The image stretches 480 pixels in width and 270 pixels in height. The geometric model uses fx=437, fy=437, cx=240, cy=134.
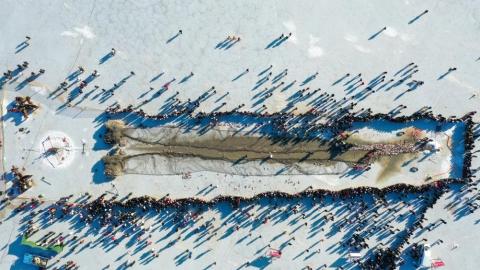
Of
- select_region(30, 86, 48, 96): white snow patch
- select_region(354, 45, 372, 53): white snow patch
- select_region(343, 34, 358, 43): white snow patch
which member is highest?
select_region(30, 86, 48, 96): white snow patch

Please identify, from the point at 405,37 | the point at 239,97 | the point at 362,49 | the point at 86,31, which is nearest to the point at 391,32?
the point at 405,37

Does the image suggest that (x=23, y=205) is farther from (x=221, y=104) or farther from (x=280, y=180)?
(x=280, y=180)

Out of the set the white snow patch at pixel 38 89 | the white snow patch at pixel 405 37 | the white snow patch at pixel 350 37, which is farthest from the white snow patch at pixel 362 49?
the white snow patch at pixel 38 89

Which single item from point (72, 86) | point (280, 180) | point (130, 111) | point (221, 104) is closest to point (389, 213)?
point (280, 180)

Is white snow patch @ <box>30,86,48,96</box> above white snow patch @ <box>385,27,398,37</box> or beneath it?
above

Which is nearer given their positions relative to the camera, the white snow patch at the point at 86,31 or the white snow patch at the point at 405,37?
the white snow patch at the point at 86,31

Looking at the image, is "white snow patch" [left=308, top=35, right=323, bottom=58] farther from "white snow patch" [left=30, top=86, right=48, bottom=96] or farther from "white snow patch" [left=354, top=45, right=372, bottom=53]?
"white snow patch" [left=30, top=86, right=48, bottom=96]

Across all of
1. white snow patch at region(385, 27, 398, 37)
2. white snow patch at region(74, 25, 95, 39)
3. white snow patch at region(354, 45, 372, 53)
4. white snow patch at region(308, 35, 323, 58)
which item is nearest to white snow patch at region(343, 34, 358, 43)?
white snow patch at region(354, 45, 372, 53)

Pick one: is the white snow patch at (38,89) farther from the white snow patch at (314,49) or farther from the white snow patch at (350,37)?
the white snow patch at (350,37)

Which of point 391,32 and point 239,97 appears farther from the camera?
point 391,32

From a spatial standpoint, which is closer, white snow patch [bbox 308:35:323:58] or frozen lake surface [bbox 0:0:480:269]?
frozen lake surface [bbox 0:0:480:269]

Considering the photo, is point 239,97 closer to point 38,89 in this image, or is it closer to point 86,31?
point 86,31

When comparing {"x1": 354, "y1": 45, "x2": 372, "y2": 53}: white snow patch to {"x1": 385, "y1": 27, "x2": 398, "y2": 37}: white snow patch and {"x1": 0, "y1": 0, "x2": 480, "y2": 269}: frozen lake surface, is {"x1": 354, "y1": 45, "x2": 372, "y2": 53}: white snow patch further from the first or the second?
{"x1": 385, "y1": 27, "x2": 398, "y2": 37}: white snow patch
